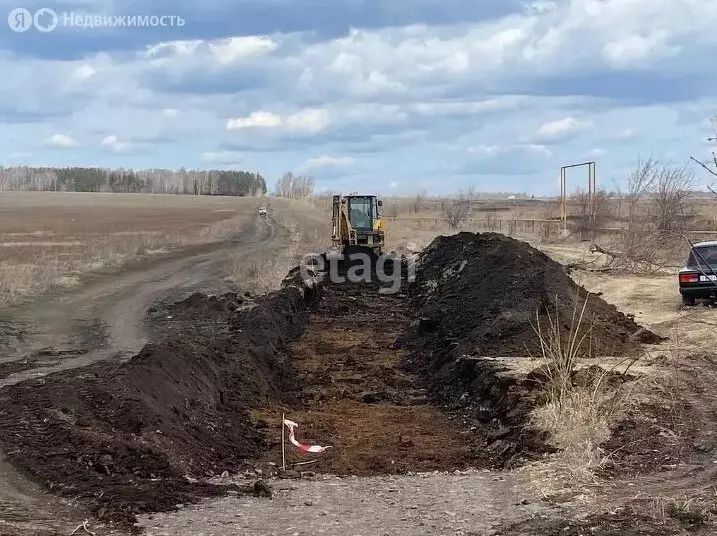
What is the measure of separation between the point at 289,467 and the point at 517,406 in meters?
3.08

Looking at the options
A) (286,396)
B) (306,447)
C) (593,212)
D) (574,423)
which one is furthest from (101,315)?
(593,212)

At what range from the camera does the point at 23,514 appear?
603cm

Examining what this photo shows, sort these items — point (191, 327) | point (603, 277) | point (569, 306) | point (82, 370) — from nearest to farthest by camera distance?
point (82, 370)
point (569, 306)
point (191, 327)
point (603, 277)

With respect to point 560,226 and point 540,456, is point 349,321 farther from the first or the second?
point 560,226

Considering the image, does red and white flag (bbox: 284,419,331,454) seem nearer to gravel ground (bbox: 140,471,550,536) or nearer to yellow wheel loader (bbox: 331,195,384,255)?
gravel ground (bbox: 140,471,550,536)

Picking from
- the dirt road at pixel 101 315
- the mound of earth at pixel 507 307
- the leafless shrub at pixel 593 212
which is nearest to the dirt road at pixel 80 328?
the dirt road at pixel 101 315

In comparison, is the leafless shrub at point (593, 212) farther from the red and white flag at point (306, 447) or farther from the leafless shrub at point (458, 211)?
the red and white flag at point (306, 447)

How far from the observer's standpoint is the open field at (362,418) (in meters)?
6.30

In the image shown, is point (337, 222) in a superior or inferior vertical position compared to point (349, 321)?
superior

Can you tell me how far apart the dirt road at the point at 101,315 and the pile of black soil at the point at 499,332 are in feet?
18.4

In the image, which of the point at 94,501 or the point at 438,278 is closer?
the point at 94,501

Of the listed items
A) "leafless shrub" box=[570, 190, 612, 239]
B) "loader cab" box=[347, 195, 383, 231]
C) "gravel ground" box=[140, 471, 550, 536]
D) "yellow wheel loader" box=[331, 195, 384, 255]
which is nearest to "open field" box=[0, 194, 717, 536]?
"gravel ground" box=[140, 471, 550, 536]

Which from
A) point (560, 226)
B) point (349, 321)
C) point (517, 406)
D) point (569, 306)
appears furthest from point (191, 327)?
point (560, 226)

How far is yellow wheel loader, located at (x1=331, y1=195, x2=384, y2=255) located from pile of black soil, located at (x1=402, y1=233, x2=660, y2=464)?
784 centimetres
